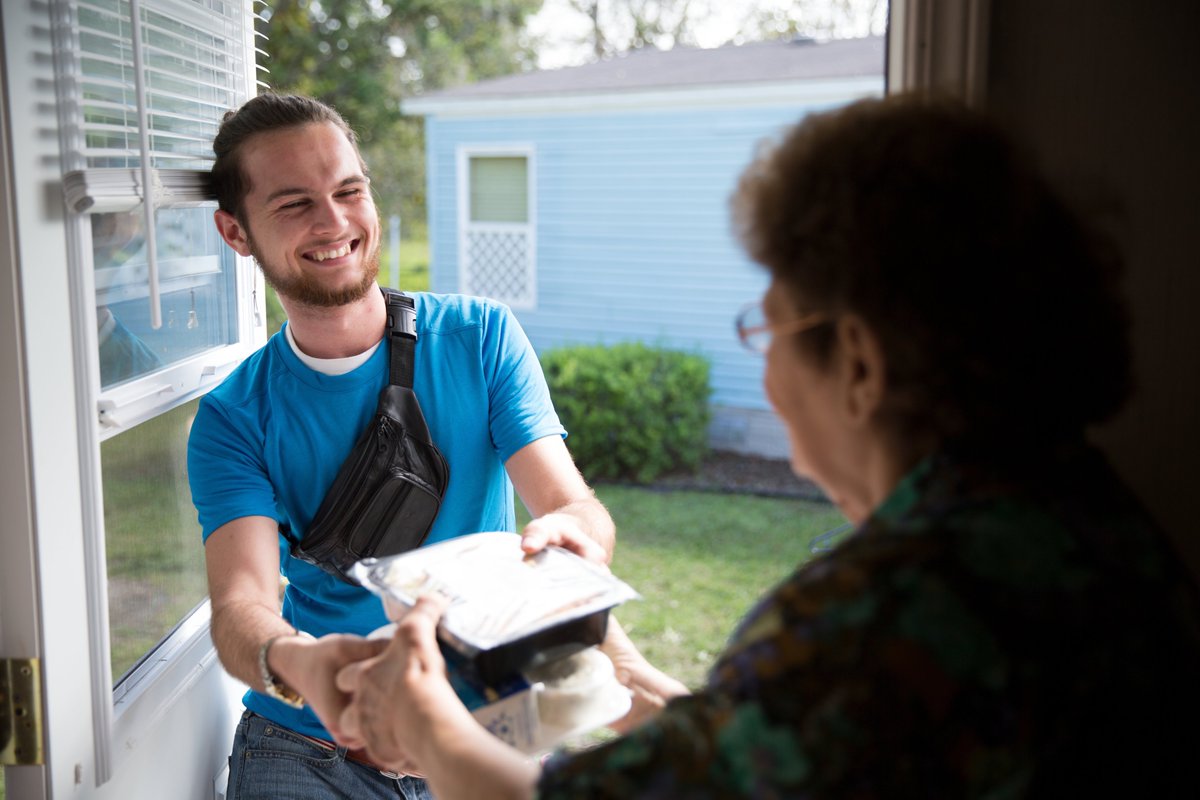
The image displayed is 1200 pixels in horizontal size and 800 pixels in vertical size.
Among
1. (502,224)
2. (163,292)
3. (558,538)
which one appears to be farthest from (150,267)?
(502,224)

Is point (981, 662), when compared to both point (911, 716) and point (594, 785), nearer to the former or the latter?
point (911, 716)

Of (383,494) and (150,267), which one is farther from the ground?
(150,267)

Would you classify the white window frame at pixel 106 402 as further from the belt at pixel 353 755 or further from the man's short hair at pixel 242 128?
the belt at pixel 353 755

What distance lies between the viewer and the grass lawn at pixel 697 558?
5.75 m

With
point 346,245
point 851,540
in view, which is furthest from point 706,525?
point 851,540

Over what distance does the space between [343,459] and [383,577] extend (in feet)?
2.47

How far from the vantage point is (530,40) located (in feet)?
92.2

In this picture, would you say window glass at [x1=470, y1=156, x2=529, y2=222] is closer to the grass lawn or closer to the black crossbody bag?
the grass lawn

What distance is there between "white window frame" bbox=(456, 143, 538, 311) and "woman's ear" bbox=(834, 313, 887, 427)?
1087 cm

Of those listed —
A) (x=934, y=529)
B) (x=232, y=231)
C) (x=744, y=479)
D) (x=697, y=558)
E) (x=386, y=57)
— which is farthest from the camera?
(x=386, y=57)

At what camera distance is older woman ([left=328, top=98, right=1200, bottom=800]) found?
2.92 ft

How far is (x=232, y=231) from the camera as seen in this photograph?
2.41m

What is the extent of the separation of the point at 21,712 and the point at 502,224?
429 inches

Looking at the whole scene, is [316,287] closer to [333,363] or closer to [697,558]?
[333,363]
